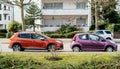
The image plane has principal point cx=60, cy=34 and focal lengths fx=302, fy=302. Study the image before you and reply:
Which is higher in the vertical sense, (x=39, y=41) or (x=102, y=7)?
(x=102, y=7)

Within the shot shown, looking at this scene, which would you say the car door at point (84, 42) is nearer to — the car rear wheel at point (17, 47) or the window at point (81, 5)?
the car rear wheel at point (17, 47)

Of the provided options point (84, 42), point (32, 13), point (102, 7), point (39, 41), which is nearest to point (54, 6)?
point (32, 13)

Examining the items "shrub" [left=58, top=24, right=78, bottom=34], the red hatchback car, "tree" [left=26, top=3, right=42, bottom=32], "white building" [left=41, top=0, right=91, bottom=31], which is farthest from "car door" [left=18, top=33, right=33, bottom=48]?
"white building" [left=41, top=0, right=91, bottom=31]

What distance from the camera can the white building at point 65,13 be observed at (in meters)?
54.6

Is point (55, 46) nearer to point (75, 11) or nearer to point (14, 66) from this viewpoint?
point (14, 66)

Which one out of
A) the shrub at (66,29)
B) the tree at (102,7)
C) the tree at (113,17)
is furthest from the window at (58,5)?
the tree at (113,17)

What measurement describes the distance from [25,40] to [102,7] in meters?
32.3

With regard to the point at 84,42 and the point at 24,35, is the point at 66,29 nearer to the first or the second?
the point at 24,35

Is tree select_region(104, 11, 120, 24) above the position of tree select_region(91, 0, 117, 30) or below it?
below

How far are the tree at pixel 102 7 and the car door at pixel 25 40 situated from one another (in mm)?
26004

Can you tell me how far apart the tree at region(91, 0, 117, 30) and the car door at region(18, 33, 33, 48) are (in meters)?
26.0

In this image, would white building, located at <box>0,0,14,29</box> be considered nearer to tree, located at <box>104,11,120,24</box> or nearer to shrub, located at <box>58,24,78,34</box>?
tree, located at <box>104,11,120,24</box>

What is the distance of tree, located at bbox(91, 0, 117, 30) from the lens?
4823 cm

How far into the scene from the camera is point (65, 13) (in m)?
54.7
